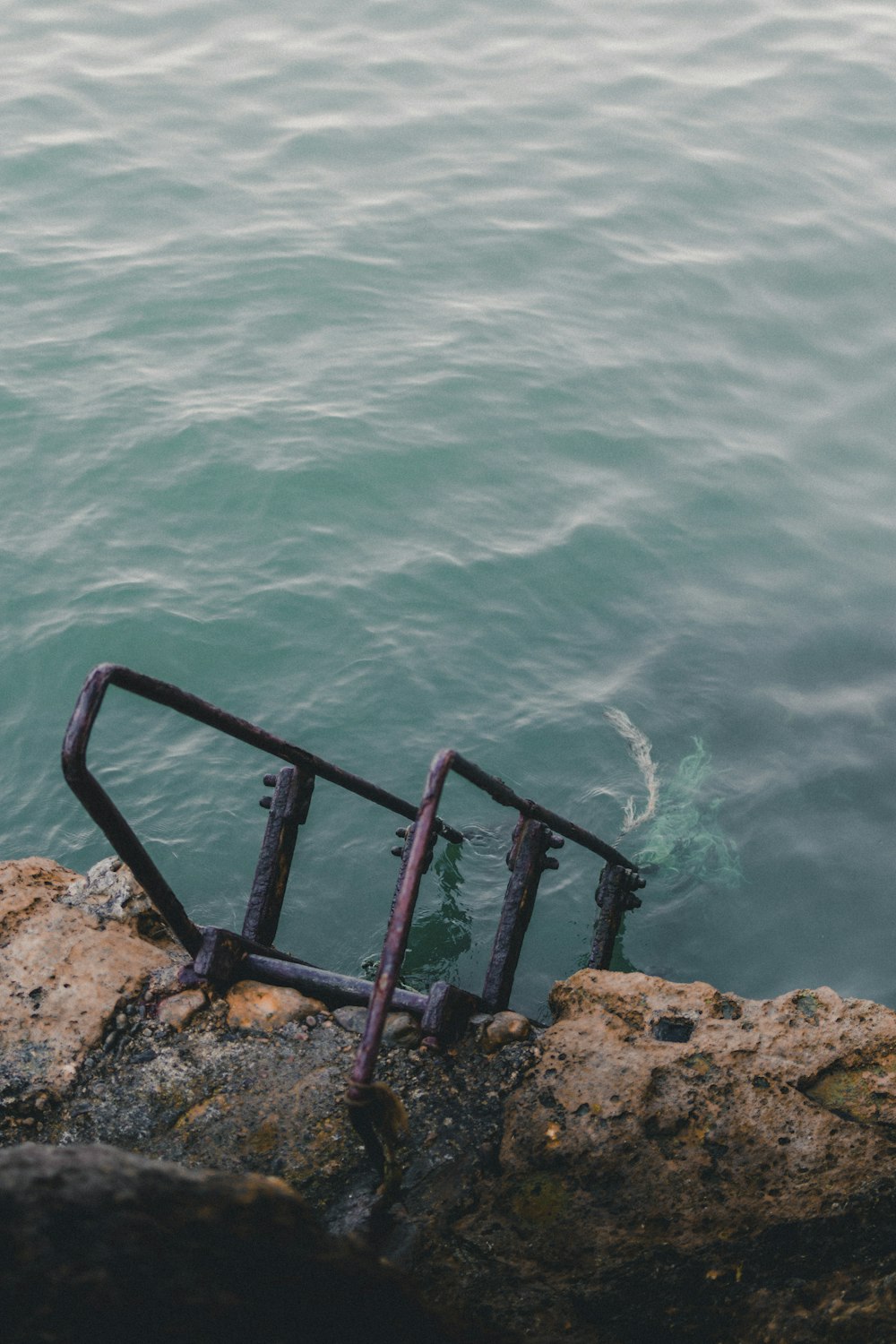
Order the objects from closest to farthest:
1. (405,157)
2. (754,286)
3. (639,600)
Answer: (639,600), (754,286), (405,157)

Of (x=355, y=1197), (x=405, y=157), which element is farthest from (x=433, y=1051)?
(x=405, y=157)

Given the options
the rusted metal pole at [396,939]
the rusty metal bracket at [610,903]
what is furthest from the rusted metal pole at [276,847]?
the rusty metal bracket at [610,903]

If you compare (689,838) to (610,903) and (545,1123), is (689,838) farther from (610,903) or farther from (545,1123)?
(545,1123)

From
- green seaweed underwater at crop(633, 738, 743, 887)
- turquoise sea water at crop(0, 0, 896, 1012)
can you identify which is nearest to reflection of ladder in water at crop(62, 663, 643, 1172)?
turquoise sea water at crop(0, 0, 896, 1012)

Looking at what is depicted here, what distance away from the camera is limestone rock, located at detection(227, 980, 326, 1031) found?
3.81 m

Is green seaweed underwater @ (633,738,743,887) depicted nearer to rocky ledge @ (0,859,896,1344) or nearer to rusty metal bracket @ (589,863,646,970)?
rusty metal bracket @ (589,863,646,970)

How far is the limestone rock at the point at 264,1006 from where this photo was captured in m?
3.81

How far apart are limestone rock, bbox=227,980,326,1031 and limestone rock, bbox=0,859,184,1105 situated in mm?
328

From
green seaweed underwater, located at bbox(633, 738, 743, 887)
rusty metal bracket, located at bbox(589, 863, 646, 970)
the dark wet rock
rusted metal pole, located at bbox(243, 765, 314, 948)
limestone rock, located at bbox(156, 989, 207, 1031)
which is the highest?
the dark wet rock

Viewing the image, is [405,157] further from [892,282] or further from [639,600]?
[639,600]

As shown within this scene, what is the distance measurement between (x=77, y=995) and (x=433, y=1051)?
119 centimetres

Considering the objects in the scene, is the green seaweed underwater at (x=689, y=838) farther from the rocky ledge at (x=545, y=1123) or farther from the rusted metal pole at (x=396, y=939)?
the rusted metal pole at (x=396, y=939)

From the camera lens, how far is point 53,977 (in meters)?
3.81

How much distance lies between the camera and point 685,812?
23.4 ft
